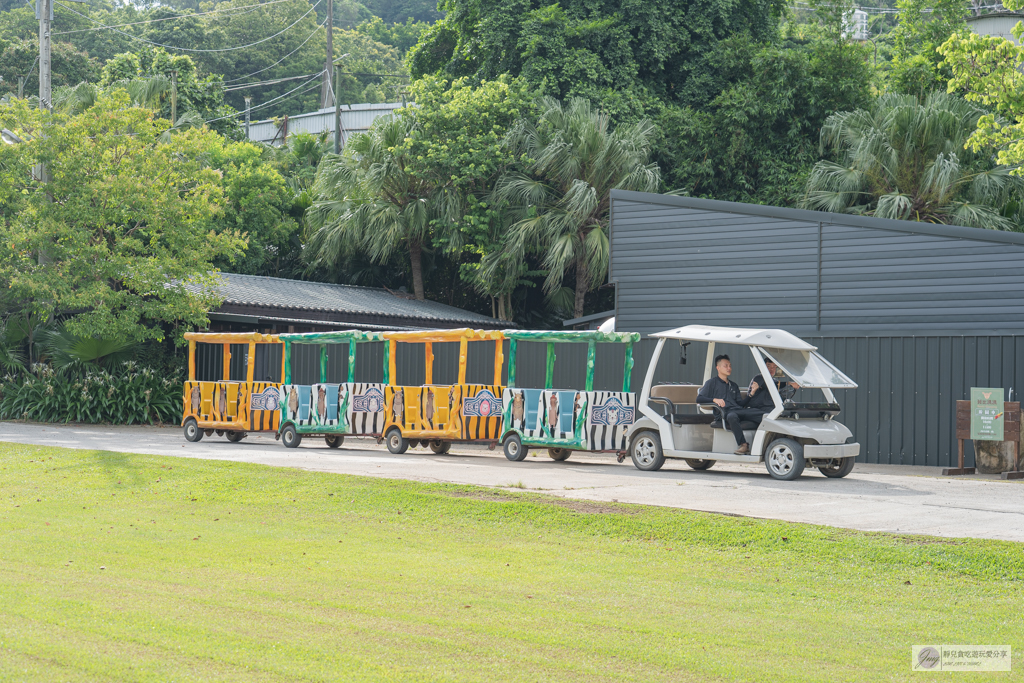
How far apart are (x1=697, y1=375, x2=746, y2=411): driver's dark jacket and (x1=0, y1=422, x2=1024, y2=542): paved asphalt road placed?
997 millimetres

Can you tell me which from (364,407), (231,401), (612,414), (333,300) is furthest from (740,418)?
(333,300)

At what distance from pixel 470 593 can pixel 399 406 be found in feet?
38.8

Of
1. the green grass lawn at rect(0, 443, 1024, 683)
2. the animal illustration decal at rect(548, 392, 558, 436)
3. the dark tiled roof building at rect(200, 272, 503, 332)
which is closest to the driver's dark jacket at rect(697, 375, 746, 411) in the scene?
the animal illustration decal at rect(548, 392, 558, 436)

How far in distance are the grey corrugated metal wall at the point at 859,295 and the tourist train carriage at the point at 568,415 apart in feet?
8.13

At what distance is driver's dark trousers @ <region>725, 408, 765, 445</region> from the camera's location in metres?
14.1

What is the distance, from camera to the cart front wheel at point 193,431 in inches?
832

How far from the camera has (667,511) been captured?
10.4m

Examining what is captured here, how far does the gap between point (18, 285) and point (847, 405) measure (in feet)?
57.4

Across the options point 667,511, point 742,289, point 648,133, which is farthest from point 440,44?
point 667,511

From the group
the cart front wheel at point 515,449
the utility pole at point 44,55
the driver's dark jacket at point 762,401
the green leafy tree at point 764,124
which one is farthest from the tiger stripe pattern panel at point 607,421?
the utility pole at point 44,55

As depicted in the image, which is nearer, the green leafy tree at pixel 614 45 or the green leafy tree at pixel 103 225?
the green leafy tree at pixel 103 225

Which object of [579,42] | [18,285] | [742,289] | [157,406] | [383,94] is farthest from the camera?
[383,94]

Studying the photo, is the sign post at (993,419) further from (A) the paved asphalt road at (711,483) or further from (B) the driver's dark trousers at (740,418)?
(B) the driver's dark trousers at (740,418)

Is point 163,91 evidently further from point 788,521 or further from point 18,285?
point 788,521
